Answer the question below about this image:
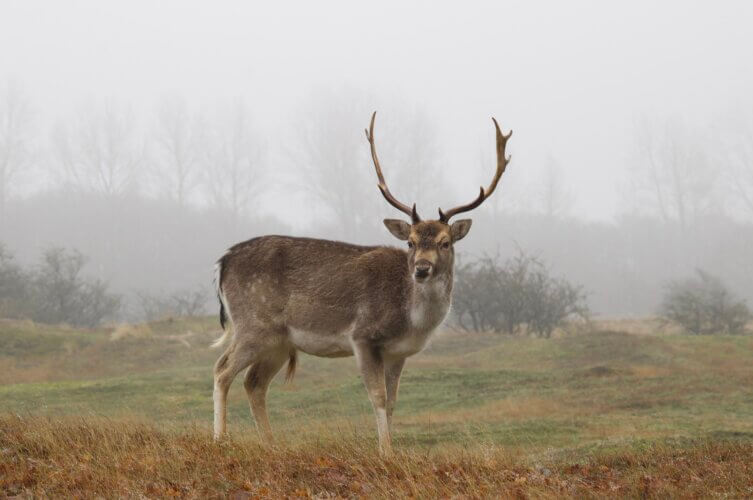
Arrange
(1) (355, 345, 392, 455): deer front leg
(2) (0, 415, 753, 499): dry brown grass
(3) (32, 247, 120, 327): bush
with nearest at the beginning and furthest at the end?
(2) (0, 415, 753, 499): dry brown grass, (1) (355, 345, 392, 455): deer front leg, (3) (32, 247, 120, 327): bush

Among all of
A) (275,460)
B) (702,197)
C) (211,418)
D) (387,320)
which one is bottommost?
(211,418)

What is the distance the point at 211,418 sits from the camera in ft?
46.2

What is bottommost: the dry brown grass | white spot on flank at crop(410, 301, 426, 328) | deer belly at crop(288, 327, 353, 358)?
the dry brown grass

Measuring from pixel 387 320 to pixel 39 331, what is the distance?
1903 cm

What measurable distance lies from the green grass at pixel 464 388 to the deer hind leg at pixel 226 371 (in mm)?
251

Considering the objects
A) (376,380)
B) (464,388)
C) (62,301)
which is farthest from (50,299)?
(376,380)

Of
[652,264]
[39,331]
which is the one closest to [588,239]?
[652,264]

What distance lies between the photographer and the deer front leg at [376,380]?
825cm

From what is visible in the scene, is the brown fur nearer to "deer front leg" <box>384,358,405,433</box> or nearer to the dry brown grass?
"deer front leg" <box>384,358,405,433</box>

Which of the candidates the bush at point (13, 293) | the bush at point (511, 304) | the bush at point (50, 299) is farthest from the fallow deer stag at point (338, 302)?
the bush at point (50, 299)

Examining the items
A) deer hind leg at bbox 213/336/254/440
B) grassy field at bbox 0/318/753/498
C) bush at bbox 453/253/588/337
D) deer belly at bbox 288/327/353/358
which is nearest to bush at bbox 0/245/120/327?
grassy field at bbox 0/318/753/498

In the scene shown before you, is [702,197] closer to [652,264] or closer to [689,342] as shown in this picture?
[652,264]

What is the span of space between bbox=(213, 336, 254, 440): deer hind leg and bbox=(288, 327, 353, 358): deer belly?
1.65 ft

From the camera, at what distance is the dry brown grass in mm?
6199
